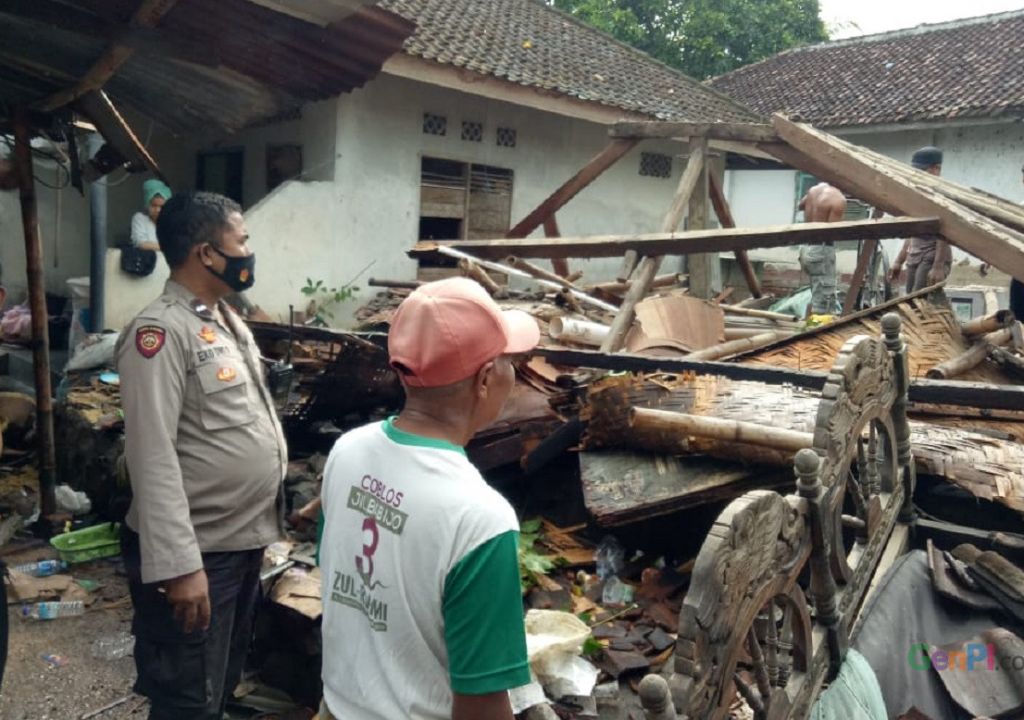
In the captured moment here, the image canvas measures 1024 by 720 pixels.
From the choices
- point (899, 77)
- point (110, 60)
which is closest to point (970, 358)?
point (110, 60)

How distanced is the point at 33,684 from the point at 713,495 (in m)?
2.98

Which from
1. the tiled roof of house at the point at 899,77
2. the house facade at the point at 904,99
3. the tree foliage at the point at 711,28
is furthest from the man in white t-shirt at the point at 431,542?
the tree foliage at the point at 711,28

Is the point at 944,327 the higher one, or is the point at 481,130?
the point at 481,130

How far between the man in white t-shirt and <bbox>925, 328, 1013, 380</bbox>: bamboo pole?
340cm

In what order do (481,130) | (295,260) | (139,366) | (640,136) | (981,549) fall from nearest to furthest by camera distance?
(139,366) → (981,549) → (640,136) → (295,260) → (481,130)

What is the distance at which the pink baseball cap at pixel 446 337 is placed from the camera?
55.9 inches

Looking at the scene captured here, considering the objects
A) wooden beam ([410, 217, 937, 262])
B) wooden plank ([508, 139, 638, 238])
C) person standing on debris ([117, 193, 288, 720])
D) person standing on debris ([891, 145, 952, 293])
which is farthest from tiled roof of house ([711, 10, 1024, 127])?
person standing on debris ([117, 193, 288, 720])

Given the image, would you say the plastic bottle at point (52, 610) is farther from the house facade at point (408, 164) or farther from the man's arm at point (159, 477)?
the house facade at point (408, 164)

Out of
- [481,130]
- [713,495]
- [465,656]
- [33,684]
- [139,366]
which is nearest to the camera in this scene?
[465,656]

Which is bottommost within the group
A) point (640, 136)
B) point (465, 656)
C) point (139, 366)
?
point (465, 656)

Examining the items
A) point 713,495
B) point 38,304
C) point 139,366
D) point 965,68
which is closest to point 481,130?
point 38,304

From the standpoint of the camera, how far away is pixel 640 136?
7.00 metres

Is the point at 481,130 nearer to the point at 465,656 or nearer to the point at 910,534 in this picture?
the point at 910,534

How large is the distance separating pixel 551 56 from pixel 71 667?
10.6m
